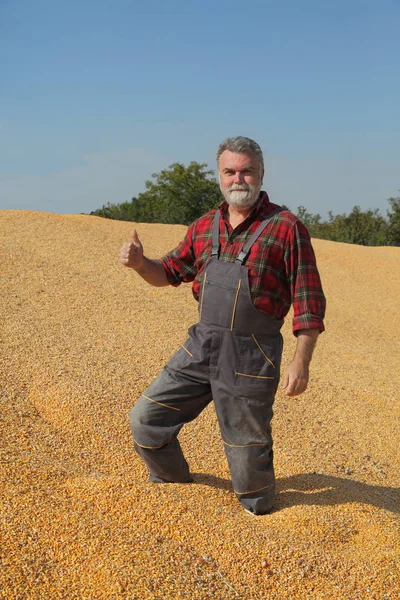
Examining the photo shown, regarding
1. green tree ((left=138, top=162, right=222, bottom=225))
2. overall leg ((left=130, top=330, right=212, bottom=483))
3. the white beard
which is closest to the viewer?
the white beard

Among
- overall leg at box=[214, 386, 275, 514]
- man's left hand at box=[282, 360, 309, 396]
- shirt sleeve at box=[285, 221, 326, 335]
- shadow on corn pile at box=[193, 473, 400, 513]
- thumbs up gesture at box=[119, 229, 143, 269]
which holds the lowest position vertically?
shadow on corn pile at box=[193, 473, 400, 513]

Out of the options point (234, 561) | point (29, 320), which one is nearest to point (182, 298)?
point (29, 320)

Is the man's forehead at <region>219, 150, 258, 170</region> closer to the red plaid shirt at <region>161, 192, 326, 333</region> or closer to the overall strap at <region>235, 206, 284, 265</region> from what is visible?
the red plaid shirt at <region>161, 192, 326, 333</region>

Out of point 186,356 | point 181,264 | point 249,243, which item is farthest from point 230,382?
point 181,264

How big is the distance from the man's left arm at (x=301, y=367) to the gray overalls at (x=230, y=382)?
117mm

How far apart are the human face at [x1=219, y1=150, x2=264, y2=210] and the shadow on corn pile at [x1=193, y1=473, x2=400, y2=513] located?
176 centimetres

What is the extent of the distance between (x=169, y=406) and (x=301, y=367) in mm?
775

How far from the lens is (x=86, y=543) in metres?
2.80

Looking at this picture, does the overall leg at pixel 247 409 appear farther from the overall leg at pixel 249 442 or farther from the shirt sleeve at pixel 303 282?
the shirt sleeve at pixel 303 282

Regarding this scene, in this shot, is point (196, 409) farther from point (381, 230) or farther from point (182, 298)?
point (381, 230)

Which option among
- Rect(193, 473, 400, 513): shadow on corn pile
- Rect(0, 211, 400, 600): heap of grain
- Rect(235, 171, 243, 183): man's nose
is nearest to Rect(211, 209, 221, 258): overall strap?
Rect(235, 171, 243, 183): man's nose

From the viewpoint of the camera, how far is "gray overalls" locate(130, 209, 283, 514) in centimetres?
308

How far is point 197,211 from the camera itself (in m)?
37.8

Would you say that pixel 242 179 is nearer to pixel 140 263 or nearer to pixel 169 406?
pixel 140 263
